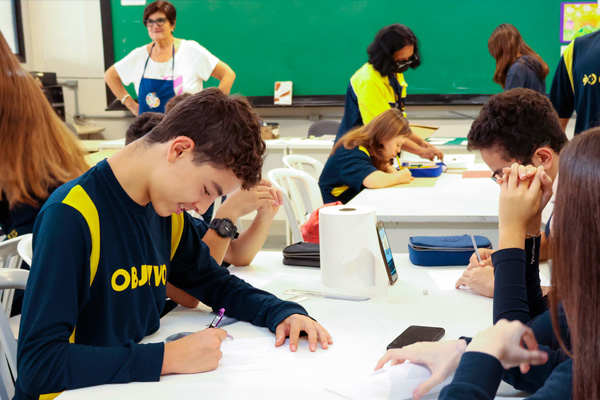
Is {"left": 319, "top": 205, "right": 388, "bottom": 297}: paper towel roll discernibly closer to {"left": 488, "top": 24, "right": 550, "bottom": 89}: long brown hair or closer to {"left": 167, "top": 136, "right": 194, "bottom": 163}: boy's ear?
{"left": 167, "top": 136, "right": 194, "bottom": 163}: boy's ear

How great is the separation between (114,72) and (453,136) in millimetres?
2943

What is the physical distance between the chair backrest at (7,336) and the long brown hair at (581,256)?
1.05 m

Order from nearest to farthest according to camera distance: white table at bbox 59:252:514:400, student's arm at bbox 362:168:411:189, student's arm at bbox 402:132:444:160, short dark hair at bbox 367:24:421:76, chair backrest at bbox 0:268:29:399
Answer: white table at bbox 59:252:514:400 → chair backrest at bbox 0:268:29:399 → student's arm at bbox 362:168:411:189 → short dark hair at bbox 367:24:421:76 → student's arm at bbox 402:132:444:160

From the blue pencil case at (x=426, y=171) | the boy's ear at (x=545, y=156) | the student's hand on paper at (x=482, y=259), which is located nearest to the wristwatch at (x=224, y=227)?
the student's hand on paper at (x=482, y=259)

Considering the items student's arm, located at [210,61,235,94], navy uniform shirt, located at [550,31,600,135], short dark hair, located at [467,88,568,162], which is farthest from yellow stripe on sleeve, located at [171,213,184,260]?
student's arm, located at [210,61,235,94]

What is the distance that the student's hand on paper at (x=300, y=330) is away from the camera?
121cm

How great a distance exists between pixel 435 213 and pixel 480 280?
90cm

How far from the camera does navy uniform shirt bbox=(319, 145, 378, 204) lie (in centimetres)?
315

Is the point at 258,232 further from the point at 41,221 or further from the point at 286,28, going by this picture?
the point at 286,28

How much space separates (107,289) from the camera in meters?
1.18

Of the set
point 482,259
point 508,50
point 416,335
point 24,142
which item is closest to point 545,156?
point 482,259

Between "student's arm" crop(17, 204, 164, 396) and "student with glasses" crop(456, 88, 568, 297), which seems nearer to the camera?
"student's arm" crop(17, 204, 164, 396)

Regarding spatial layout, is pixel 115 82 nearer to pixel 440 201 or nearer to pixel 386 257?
pixel 440 201

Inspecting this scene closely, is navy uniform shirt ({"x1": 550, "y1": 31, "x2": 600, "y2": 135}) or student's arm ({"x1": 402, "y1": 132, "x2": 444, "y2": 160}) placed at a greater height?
navy uniform shirt ({"x1": 550, "y1": 31, "x2": 600, "y2": 135})
